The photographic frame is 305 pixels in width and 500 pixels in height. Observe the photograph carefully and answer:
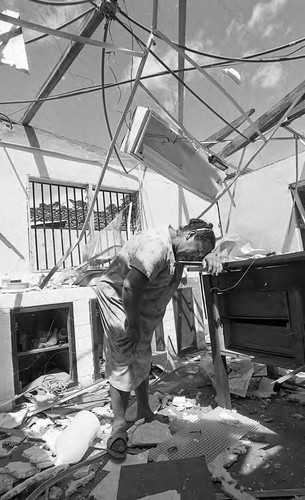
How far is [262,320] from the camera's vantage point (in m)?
2.28

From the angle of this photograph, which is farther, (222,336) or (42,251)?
(42,251)

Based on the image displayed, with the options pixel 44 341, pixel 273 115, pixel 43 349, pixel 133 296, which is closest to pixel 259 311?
pixel 133 296

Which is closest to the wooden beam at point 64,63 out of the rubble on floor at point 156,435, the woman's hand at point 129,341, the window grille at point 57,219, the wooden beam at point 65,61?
the wooden beam at point 65,61

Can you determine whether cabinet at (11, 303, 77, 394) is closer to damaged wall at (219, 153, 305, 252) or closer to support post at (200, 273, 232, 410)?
support post at (200, 273, 232, 410)

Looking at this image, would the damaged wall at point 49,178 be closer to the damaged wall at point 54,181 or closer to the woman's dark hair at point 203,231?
the damaged wall at point 54,181

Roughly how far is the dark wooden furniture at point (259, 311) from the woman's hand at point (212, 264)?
9 centimetres

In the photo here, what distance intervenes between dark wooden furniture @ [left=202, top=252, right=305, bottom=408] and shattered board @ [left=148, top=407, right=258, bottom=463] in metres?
0.21

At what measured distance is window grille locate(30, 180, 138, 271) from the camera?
5320 mm

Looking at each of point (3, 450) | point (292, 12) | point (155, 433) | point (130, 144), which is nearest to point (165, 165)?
point (130, 144)

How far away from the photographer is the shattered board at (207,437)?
205cm

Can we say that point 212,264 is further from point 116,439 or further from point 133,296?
point 116,439

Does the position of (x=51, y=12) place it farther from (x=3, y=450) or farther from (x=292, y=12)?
(x=3, y=450)

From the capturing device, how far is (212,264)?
2.39 metres

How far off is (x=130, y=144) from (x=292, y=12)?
252cm
